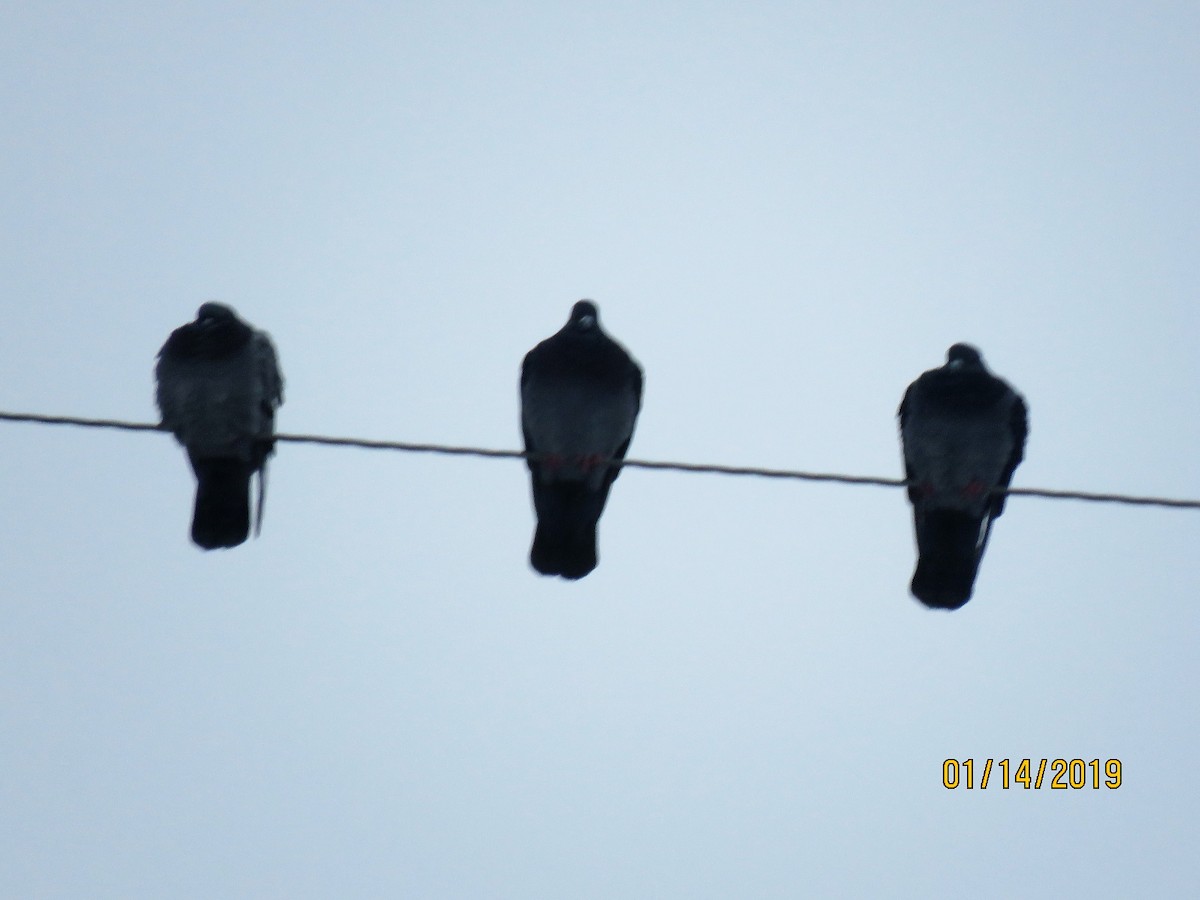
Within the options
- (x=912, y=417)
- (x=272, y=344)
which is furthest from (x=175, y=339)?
(x=912, y=417)

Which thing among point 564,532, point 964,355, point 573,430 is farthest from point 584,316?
point 964,355

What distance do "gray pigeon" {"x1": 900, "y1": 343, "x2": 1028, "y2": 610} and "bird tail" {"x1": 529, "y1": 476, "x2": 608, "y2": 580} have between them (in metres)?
1.39

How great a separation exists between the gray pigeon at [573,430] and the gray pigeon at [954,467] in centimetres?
128

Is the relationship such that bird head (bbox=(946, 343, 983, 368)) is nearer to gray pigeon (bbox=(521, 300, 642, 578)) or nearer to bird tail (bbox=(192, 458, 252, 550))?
gray pigeon (bbox=(521, 300, 642, 578))

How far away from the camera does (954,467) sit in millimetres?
7777

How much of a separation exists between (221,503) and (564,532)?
146 centimetres

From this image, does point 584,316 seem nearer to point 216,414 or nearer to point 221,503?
point 216,414

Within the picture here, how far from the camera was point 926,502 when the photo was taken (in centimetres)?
790

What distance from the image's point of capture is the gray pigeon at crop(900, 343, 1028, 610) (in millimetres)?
7785

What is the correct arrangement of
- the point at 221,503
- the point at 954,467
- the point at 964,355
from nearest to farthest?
the point at 954,467 < the point at 221,503 < the point at 964,355

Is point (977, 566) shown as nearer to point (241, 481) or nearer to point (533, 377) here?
point (533, 377)

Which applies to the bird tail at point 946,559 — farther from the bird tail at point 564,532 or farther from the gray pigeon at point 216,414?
the gray pigeon at point 216,414

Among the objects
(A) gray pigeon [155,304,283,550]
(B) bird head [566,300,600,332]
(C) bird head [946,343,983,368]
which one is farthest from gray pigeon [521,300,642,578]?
(C) bird head [946,343,983,368]

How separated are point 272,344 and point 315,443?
2430 mm
